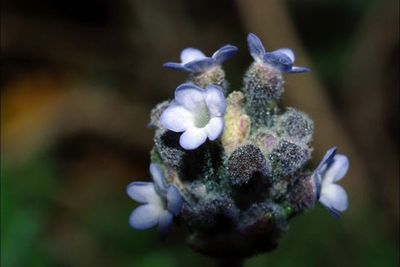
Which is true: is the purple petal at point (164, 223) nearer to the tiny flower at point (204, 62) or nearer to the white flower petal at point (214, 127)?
the white flower petal at point (214, 127)

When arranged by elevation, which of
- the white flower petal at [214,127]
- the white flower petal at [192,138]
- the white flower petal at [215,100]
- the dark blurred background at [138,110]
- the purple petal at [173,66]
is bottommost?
the dark blurred background at [138,110]

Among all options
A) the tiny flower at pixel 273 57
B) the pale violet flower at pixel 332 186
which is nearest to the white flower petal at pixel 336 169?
the pale violet flower at pixel 332 186

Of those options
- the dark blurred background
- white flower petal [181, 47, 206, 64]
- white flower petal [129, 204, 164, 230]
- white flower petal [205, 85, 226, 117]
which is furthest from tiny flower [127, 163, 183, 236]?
the dark blurred background

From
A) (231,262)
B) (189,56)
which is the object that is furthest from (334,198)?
(189,56)

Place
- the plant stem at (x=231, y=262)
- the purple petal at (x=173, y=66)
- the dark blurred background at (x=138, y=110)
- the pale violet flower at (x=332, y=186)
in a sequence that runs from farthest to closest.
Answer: the dark blurred background at (x=138, y=110), the plant stem at (x=231, y=262), the pale violet flower at (x=332, y=186), the purple petal at (x=173, y=66)

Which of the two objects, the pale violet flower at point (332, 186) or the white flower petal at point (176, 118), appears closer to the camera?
the white flower petal at point (176, 118)

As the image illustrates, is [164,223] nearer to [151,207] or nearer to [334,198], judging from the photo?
[151,207]

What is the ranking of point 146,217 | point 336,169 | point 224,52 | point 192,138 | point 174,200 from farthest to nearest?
point 336,169 → point 146,217 → point 224,52 → point 174,200 → point 192,138
